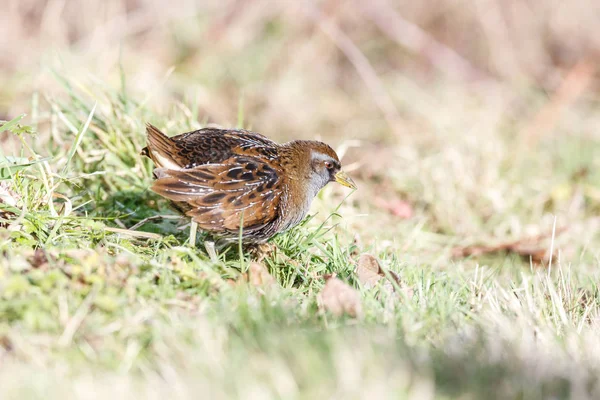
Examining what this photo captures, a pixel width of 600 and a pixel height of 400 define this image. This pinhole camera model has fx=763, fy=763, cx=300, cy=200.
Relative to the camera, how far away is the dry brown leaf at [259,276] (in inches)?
139

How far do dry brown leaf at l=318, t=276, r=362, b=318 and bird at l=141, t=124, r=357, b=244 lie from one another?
589 millimetres

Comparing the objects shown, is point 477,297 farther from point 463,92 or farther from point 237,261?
point 463,92

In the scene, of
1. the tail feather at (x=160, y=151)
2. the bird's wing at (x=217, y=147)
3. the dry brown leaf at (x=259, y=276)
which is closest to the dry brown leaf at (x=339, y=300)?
the dry brown leaf at (x=259, y=276)

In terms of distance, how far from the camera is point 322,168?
4.32 m

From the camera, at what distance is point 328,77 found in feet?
32.5

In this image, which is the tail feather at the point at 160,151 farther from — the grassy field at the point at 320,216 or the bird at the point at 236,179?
the grassy field at the point at 320,216

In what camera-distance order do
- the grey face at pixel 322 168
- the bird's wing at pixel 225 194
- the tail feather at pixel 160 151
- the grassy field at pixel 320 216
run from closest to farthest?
the grassy field at pixel 320 216 → the bird's wing at pixel 225 194 → the tail feather at pixel 160 151 → the grey face at pixel 322 168

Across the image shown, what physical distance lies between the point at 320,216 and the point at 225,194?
3.91ft

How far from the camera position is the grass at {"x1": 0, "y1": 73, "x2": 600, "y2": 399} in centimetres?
252

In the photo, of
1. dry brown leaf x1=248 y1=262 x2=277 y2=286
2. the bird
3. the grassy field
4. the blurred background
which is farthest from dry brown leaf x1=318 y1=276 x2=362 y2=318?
the blurred background

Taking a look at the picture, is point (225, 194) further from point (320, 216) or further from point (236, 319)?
point (320, 216)

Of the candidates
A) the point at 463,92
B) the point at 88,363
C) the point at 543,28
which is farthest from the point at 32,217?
the point at 543,28

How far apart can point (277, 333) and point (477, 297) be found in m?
1.35

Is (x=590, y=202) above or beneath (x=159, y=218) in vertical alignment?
beneath
